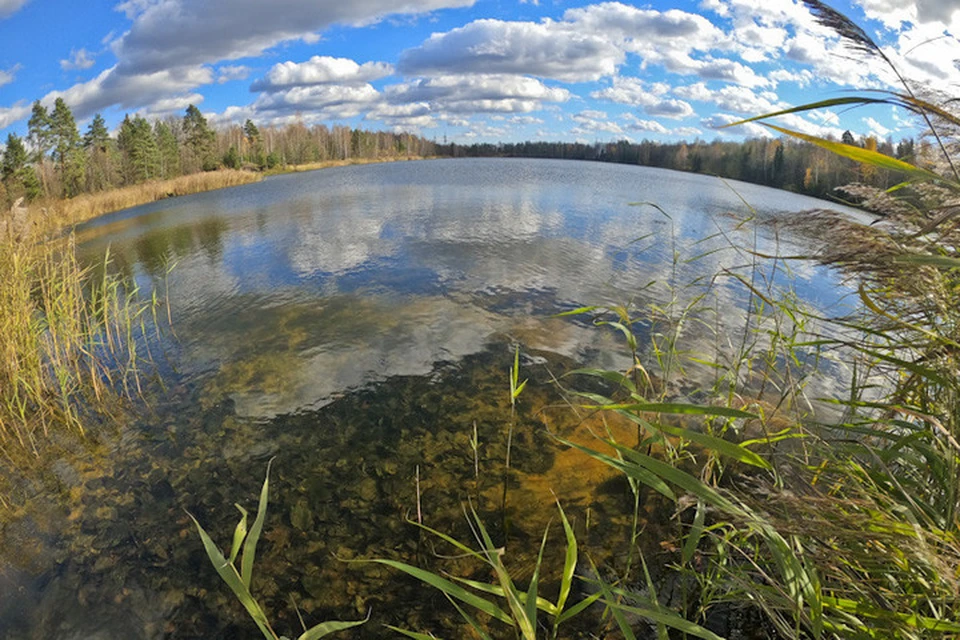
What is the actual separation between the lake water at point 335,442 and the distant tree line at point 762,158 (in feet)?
3.06

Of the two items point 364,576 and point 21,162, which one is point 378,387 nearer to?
point 364,576

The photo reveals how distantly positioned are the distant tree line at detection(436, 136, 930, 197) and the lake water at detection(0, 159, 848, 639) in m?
0.93

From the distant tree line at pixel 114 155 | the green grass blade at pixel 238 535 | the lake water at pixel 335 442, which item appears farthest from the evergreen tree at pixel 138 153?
the green grass blade at pixel 238 535

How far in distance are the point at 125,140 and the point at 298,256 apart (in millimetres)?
54363

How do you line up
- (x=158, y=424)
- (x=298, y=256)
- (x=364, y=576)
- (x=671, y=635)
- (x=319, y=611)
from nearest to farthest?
(x=671, y=635) → (x=319, y=611) → (x=364, y=576) → (x=158, y=424) → (x=298, y=256)

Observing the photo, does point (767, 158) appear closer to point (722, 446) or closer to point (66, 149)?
point (722, 446)

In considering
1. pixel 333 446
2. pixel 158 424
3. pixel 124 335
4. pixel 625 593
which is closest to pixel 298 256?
pixel 124 335

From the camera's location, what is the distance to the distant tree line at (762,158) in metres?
3.90

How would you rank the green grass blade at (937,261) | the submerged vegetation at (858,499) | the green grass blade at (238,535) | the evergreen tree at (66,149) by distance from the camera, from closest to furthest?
the green grass blade at (937,261)
the green grass blade at (238,535)
the submerged vegetation at (858,499)
the evergreen tree at (66,149)

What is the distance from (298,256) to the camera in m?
12.8

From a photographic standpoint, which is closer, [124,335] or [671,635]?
[671,635]

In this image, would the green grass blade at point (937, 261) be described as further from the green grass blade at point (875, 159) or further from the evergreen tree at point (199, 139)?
the evergreen tree at point (199, 139)

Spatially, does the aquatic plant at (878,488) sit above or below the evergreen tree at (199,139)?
below

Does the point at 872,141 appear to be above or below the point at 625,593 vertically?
above
